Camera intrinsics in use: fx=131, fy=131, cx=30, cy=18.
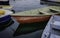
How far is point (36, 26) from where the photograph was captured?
1985 mm

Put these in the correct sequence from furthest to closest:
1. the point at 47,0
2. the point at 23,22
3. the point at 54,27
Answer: the point at 47,0 → the point at 23,22 → the point at 54,27

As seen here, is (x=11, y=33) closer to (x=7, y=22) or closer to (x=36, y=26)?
(x=7, y=22)

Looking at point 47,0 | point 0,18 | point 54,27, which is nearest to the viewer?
point 54,27

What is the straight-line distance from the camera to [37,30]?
2.00m

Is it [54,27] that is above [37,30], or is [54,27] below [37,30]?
above

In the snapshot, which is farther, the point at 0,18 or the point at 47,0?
the point at 47,0

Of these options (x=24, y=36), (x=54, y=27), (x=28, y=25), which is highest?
(x=54, y=27)

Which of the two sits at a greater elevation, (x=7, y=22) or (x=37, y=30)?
(x=7, y=22)

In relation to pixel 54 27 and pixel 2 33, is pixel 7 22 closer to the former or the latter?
pixel 2 33

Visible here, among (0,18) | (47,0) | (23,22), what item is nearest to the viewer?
(0,18)

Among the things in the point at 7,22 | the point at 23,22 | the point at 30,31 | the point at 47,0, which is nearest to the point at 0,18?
the point at 7,22

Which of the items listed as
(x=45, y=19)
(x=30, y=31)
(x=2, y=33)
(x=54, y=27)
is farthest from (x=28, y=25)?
(x=54, y=27)

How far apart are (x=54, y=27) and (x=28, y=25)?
547 mm

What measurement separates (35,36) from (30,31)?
0.10 meters
